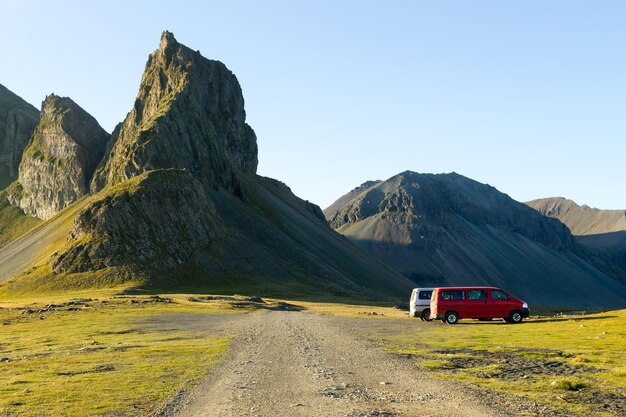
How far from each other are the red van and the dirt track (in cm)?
2541

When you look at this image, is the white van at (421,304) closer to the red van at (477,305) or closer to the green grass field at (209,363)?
the red van at (477,305)

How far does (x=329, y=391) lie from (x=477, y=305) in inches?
1472

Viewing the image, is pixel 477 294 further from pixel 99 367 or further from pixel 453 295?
pixel 99 367

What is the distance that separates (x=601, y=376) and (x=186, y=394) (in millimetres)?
14843

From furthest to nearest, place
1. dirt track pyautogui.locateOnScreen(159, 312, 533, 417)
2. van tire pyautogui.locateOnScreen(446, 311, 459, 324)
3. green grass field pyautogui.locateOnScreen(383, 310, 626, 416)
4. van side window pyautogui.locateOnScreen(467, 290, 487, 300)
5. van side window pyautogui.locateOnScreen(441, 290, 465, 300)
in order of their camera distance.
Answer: van side window pyautogui.locateOnScreen(441, 290, 465, 300) → van tire pyautogui.locateOnScreen(446, 311, 459, 324) → van side window pyautogui.locateOnScreen(467, 290, 487, 300) → green grass field pyautogui.locateOnScreen(383, 310, 626, 416) → dirt track pyautogui.locateOnScreen(159, 312, 533, 417)

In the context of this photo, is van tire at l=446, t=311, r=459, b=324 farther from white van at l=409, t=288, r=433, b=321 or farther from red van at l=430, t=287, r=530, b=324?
white van at l=409, t=288, r=433, b=321

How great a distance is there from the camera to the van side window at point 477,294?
54500 mm

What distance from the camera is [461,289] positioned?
181ft

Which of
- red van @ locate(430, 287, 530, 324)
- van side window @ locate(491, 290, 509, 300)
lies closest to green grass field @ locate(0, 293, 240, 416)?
red van @ locate(430, 287, 530, 324)

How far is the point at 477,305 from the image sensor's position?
179 feet

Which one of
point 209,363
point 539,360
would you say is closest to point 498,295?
point 539,360

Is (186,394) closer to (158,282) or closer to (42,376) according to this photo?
(42,376)

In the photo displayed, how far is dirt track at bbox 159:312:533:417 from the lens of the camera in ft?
56.4

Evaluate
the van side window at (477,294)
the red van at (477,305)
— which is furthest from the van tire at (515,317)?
the van side window at (477,294)
